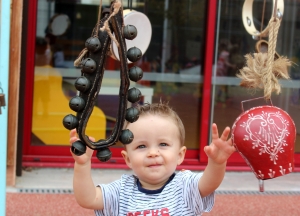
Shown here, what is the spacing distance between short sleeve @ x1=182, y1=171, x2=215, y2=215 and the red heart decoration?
32cm

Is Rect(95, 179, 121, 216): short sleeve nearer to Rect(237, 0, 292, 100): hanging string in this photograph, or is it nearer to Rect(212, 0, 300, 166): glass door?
Rect(237, 0, 292, 100): hanging string

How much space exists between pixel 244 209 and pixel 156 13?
2.35 metres

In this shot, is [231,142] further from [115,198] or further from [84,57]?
[84,57]

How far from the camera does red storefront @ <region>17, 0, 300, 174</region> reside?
572 centimetres

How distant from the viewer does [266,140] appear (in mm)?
1961

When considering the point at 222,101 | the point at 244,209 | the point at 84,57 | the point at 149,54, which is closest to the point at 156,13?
the point at 149,54

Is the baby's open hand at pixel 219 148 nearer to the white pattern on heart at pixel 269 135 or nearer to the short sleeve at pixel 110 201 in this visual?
the white pattern on heart at pixel 269 135

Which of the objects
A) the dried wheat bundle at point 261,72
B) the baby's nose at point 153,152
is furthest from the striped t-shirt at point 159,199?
the dried wheat bundle at point 261,72

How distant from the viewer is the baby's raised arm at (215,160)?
2.11 m

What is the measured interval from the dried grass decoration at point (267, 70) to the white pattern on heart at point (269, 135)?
11 cm

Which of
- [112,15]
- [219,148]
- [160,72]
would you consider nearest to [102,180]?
[160,72]

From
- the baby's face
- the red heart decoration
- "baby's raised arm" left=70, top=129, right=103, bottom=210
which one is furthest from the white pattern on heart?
"baby's raised arm" left=70, top=129, right=103, bottom=210

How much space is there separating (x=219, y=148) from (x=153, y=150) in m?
0.27

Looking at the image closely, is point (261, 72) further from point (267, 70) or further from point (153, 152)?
point (153, 152)
